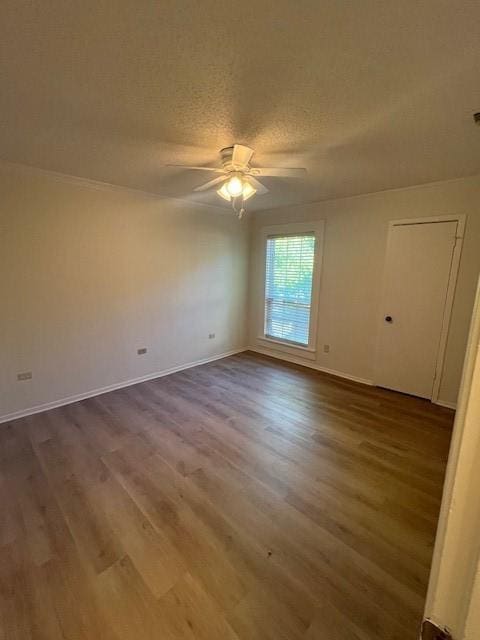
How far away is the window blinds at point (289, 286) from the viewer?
423 cm

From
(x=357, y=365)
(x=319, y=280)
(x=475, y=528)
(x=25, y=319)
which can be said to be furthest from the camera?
(x=319, y=280)

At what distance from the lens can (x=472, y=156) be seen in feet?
7.52

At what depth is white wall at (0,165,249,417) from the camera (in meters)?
2.71

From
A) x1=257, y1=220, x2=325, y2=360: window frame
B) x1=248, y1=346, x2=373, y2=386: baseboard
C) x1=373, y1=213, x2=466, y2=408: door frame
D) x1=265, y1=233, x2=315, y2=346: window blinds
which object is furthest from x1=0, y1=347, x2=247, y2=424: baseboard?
x1=373, y1=213, x2=466, y2=408: door frame

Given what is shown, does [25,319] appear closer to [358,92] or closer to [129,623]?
[129,623]

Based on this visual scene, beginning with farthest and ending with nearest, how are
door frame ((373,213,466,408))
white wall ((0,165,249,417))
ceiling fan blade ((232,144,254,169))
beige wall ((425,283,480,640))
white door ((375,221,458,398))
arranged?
white door ((375,221,458,398)), door frame ((373,213,466,408)), white wall ((0,165,249,417)), ceiling fan blade ((232,144,254,169)), beige wall ((425,283,480,640))

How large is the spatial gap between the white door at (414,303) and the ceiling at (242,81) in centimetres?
85

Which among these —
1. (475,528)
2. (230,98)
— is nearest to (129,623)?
(475,528)

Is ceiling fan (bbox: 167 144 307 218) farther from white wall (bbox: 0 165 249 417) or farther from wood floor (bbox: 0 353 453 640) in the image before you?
wood floor (bbox: 0 353 453 640)

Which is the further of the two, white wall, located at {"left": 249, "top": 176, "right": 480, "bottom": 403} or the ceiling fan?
white wall, located at {"left": 249, "top": 176, "right": 480, "bottom": 403}

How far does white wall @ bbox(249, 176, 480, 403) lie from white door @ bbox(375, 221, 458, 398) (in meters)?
0.12

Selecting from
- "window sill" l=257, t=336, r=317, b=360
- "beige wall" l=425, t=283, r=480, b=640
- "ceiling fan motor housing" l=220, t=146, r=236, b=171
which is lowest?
"window sill" l=257, t=336, r=317, b=360

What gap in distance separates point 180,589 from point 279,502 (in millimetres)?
743

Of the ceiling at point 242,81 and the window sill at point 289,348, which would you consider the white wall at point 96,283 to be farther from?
the window sill at point 289,348
